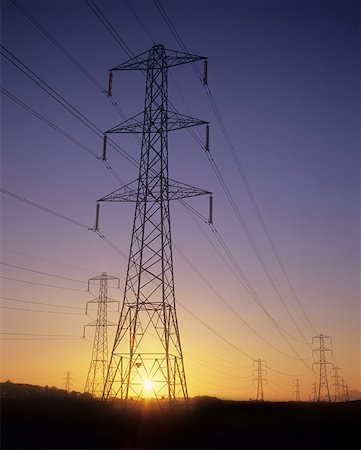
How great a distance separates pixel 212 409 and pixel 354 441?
13.1 m

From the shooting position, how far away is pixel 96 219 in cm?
3972

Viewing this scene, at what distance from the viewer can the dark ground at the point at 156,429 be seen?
2220 centimetres

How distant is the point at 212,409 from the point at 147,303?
6973 mm

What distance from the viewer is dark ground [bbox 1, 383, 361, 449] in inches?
874

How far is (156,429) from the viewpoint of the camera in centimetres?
2538

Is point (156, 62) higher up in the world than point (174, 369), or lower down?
higher up

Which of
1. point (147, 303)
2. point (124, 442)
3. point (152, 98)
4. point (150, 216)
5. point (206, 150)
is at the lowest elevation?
point (124, 442)

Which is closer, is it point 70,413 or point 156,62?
point 70,413

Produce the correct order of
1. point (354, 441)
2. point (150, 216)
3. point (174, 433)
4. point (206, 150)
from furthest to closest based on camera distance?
point (206, 150) → point (150, 216) → point (174, 433) → point (354, 441)

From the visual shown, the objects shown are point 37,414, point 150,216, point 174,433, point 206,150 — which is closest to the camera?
point 174,433

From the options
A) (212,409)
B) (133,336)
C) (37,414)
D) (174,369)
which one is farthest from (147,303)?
(37,414)

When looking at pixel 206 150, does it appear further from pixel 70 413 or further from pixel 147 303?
pixel 70 413

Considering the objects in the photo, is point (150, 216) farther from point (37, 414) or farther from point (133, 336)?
point (37, 414)

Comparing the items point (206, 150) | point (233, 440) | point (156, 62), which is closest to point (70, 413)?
point (233, 440)
